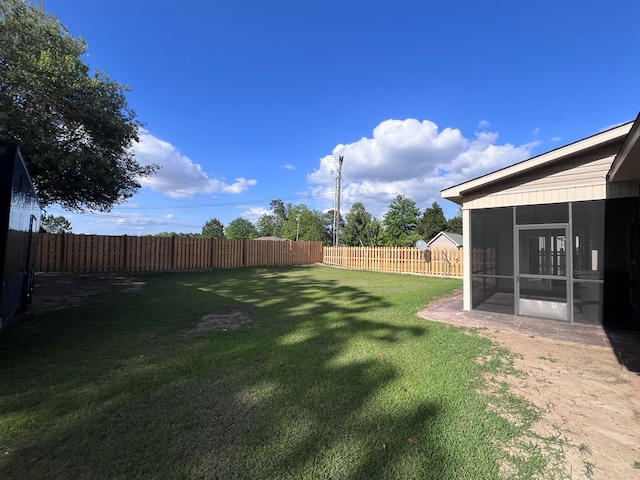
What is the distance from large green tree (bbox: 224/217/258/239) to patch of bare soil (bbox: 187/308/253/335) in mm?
73572

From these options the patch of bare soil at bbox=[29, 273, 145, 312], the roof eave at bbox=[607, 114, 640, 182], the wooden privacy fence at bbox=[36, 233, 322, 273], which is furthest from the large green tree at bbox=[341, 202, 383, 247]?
the roof eave at bbox=[607, 114, 640, 182]

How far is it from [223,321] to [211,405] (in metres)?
3.11

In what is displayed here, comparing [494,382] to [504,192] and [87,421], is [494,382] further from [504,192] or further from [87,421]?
[504,192]

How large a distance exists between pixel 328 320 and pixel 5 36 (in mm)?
12101

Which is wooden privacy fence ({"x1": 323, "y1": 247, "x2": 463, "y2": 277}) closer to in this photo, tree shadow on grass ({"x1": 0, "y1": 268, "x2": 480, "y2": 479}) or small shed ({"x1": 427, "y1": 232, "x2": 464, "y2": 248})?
tree shadow on grass ({"x1": 0, "y1": 268, "x2": 480, "y2": 479})

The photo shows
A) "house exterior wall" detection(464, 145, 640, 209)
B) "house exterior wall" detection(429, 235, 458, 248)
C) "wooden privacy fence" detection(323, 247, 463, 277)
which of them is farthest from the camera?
"house exterior wall" detection(429, 235, 458, 248)

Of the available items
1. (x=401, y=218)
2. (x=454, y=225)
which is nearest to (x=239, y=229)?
(x=401, y=218)

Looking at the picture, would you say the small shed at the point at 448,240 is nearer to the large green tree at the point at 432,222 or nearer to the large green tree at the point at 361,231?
the large green tree at the point at 361,231

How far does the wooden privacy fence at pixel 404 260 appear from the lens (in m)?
15.1

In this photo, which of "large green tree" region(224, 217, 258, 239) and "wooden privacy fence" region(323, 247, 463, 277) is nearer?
"wooden privacy fence" region(323, 247, 463, 277)

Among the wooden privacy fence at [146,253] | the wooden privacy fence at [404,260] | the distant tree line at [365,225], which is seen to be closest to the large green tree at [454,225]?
the distant tree line at [365,225]

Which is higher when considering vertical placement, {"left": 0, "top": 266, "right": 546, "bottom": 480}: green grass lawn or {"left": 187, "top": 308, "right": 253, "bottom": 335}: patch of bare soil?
{"left": 187, "top": 308, "right": 253, "bottom": 335}: patch of bare soil

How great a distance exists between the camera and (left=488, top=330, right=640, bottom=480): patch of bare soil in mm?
2127

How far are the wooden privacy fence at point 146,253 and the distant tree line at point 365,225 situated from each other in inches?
711
